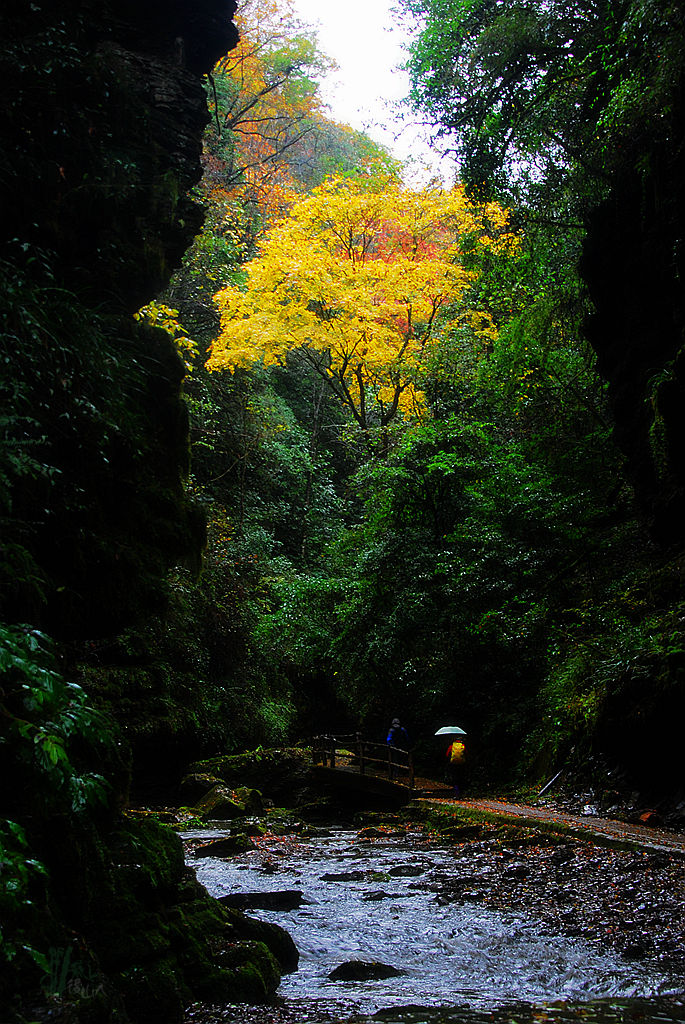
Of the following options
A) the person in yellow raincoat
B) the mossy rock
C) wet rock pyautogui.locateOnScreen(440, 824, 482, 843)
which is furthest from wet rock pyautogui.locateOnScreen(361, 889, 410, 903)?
the mossy rock

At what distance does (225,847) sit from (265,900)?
3.21 meters

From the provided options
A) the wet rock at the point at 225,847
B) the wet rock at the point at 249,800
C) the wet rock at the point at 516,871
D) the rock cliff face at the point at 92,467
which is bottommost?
the wet rock at the point at 249,800

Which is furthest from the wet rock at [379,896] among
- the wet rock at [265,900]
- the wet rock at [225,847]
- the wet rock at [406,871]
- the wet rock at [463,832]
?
the wet rock at [225,847]

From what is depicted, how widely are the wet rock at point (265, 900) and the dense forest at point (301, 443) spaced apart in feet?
6.66

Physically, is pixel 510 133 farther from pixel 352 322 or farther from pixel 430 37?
pixel 352 322

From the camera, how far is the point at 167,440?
265 inches

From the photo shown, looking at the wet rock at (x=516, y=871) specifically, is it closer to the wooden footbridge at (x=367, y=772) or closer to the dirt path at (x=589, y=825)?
the dirt path at (x=589, y=825)

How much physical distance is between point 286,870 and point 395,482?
9.43m

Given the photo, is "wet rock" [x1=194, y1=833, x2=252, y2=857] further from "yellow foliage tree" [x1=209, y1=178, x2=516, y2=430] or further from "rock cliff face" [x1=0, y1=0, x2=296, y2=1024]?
"yellow foliage tree" [x1=209, y1=178, x2=516, y2=430]

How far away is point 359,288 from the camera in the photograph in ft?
62.1

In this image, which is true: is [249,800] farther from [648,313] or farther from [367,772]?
[648,313]

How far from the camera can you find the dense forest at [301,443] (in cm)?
448

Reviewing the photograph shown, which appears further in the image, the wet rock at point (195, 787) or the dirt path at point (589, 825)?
the wet rock at point (195, 787)

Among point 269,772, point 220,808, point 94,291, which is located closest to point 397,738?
point 269,772
